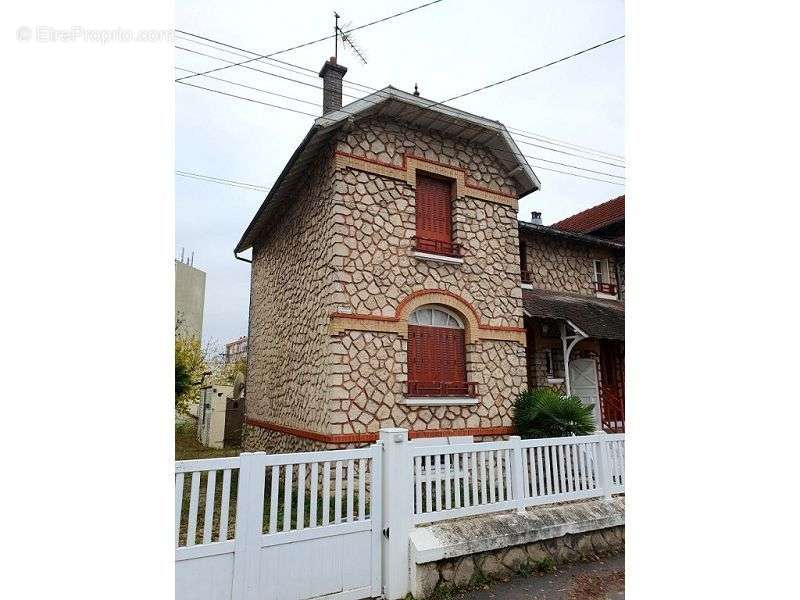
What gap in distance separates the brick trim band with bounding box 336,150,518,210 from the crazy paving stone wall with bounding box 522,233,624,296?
270 centimetres

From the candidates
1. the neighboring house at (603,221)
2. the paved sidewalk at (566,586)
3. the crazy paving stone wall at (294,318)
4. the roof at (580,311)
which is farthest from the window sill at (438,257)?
the neighboring house at (603,221)

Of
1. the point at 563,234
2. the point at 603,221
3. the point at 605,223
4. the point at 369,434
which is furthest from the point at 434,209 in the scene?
the point at 603,221

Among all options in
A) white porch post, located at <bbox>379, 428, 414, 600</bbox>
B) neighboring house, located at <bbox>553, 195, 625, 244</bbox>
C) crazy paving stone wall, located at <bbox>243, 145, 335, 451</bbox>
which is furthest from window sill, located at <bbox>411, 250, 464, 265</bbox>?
neighboring house, located at <bbox>553, 195, 625, 244</bbox>

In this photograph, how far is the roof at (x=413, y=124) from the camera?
288 inches

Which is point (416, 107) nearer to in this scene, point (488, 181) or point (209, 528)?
point (488, 181)

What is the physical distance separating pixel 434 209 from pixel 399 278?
5.33 feet

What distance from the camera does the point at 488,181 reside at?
8891mm

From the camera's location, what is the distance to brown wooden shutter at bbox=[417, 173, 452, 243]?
27.0ft

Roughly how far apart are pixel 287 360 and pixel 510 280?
4552mm

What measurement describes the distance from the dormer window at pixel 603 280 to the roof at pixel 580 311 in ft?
2.04

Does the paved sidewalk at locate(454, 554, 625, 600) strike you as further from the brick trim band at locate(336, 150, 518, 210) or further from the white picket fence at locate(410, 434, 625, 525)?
the brick trim band at locate(336, 150, 518, 210)

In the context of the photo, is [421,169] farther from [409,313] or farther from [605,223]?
[605,223]
